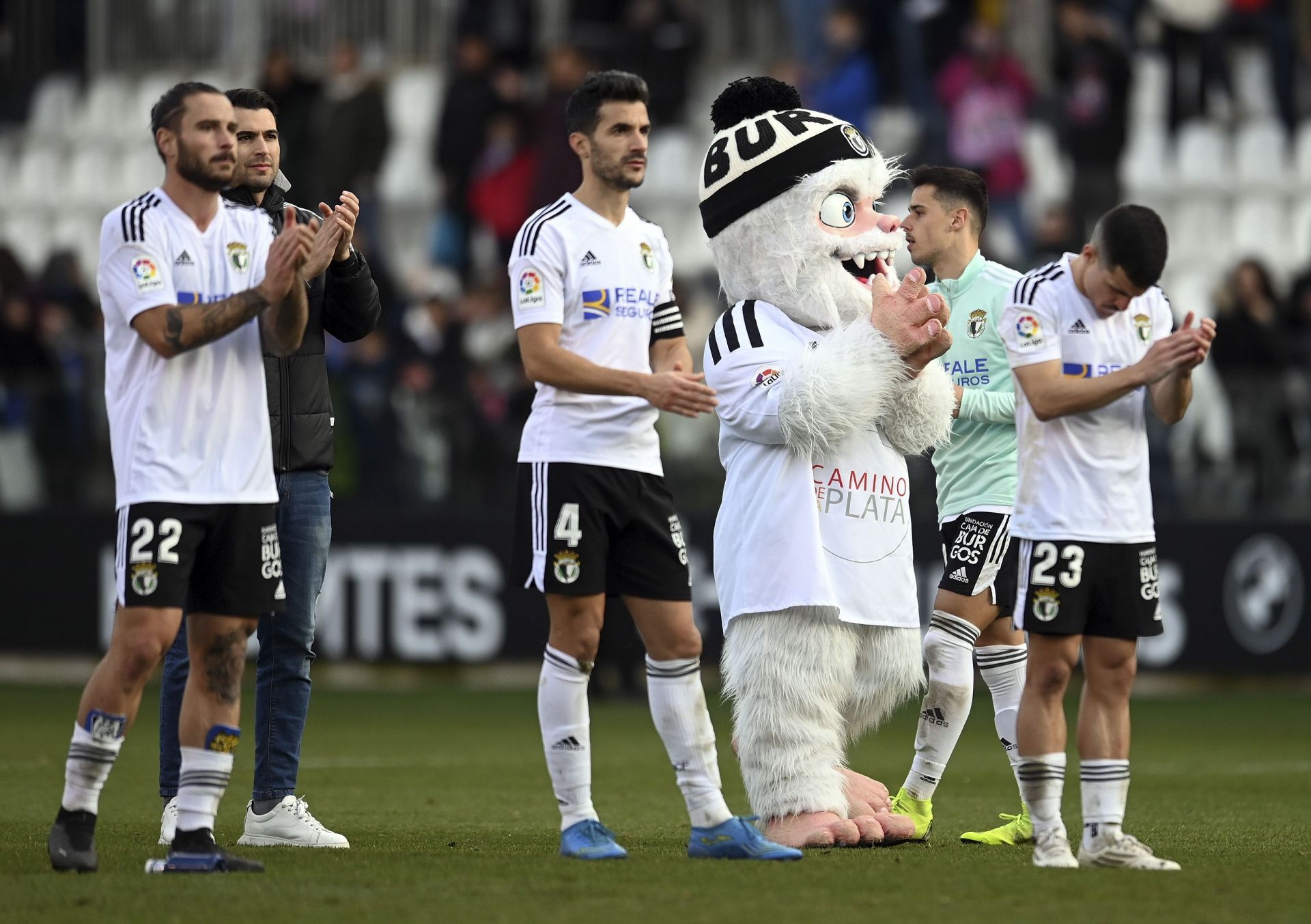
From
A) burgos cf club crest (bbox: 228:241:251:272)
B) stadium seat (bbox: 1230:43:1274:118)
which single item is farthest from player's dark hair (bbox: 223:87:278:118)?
stadium seat (bbox: 1230:43:1274:118)

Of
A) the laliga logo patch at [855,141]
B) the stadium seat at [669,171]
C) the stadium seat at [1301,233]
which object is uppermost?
the stadium seat at [669,171]

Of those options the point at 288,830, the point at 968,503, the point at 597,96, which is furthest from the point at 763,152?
the point at 288,830

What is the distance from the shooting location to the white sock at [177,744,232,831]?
229 inches

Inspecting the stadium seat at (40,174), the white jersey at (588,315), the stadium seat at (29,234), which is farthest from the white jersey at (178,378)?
the stadium seat at (40,174)

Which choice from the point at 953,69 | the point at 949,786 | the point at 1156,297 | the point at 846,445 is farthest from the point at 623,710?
the point at 1156,297

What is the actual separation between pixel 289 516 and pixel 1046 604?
257 centimetres

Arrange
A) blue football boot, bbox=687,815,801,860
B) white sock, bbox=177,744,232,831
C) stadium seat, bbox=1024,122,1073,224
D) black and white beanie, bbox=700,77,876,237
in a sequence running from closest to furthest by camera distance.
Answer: white sock, bbox=177,744,232,831
blue football boot, bbox=687,815,801,860
black and white beanie, bbox=700,77,876,237
stadium seat, bbox=1024,122,1073,224

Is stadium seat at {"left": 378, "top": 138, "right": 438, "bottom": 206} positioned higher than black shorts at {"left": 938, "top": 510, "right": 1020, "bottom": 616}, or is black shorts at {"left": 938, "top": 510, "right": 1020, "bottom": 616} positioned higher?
stadium seat at {"left": 378, "top": 138, "right": 438, "bottom": 206}

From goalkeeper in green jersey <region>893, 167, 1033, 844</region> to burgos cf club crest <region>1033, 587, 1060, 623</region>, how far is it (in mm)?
1258

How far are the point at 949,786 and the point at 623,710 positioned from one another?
4.64 m

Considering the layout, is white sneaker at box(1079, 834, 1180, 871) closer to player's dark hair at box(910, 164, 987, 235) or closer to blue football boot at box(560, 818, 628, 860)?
Result: blue football boot at box(560, 818, 628, 860)

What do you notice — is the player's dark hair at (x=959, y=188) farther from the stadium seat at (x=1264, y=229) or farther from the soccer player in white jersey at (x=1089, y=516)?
the stadium seat at (x=1264, y=229)

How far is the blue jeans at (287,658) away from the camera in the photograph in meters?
6.87

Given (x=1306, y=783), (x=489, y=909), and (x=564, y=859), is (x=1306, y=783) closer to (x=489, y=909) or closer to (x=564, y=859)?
(x=564, y=859)
